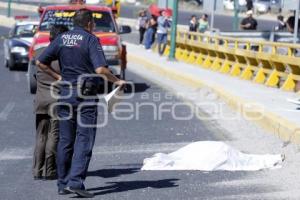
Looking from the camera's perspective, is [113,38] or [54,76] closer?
[54,76]

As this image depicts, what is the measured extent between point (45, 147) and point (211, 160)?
1.95 meters

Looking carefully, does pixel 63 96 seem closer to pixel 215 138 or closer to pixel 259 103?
pixel 215 138

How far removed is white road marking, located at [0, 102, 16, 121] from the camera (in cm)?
1534

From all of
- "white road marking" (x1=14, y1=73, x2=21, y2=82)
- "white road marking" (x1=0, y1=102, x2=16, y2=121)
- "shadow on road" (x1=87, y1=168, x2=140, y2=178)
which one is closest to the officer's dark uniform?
"shadow on road" (x1=87, y1=168, x2=140, y2=178)

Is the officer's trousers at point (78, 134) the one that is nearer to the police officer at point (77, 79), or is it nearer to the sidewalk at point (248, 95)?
the police officer at point (77, 79)

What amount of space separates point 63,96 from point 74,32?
2.10 feet

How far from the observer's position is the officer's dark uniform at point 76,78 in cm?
828

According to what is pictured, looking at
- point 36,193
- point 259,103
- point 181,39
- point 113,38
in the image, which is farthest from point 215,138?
point 181,39

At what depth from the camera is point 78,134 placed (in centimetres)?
839

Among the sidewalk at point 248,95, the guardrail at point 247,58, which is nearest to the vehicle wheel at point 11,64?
the sidewalk at point 248,95

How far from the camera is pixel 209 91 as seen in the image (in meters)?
19.6

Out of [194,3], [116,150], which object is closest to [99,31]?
[116,150]

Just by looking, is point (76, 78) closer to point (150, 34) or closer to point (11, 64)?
point (11, 64)

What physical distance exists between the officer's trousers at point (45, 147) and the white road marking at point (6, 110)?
18.0 feet
